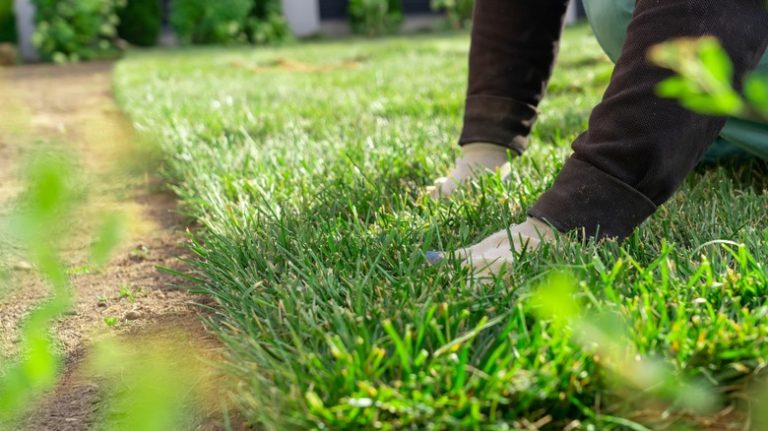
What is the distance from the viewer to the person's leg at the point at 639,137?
4.09 ft

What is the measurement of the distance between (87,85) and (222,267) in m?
5.11

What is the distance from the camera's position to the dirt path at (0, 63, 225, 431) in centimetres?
61

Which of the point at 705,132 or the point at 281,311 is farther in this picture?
the point at 705,132

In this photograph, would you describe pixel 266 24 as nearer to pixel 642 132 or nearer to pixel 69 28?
pixel 69 28

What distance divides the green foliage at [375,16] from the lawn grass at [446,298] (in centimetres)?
1066

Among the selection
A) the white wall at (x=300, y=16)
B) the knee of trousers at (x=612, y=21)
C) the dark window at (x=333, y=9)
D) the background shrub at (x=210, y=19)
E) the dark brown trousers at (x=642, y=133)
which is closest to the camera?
the dark brown trousers at (x=642, y=133)

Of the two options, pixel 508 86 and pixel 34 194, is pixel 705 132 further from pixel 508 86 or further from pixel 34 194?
pixel 34 194

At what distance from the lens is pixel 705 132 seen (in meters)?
1.30

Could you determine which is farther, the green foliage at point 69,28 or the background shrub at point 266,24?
the background shrub at point 266,24

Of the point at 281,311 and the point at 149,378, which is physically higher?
the point at 149,378

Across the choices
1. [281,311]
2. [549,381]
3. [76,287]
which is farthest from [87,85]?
[549,381]

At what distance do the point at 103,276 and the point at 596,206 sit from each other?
1073 mm

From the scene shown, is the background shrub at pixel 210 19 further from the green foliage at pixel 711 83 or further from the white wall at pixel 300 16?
the green foliage at pixel 711 83

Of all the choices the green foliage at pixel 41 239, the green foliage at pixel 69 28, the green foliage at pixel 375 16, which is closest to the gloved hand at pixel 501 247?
the green foliage at pixel 41 239
